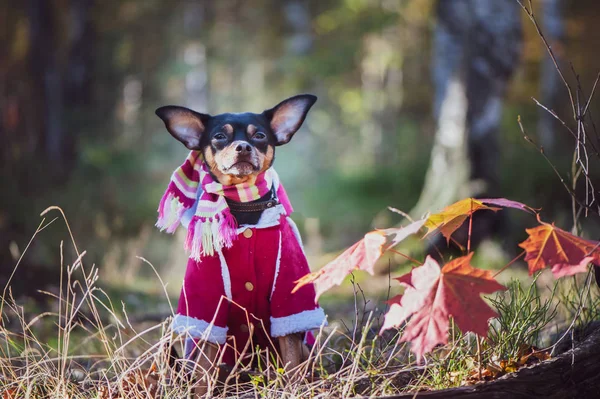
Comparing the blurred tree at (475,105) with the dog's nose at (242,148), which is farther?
the blurred tree at (475,105)

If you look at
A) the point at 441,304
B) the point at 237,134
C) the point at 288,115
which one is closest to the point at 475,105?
the point at 288,115

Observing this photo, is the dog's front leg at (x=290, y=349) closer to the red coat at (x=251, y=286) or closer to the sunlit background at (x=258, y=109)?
the red coat at (x=251, y=286)

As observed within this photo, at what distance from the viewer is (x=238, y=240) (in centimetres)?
280

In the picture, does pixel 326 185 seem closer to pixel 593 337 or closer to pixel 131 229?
pixel 131 229

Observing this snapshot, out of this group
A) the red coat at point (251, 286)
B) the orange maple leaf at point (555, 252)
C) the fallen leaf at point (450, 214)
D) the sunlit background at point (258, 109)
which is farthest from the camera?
the sunlit background at point (258, 109)

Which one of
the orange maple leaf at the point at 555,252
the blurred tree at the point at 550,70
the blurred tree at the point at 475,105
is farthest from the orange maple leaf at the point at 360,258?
the blurred tree at the point at 550,70

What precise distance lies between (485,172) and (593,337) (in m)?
4.16

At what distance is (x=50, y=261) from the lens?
6129 mm

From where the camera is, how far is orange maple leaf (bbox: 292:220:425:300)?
202 centimetres

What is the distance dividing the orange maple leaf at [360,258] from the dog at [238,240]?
605 mm

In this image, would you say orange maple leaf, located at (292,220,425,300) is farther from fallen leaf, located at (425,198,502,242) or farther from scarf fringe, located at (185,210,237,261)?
scarf fringe, located at (185,210,237,261)

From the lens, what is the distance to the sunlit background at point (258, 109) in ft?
21.9

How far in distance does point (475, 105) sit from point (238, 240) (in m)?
4.31

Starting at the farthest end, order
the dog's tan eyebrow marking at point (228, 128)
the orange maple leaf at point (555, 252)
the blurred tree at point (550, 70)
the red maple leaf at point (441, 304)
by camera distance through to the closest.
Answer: the blurred tree at point (550, 70) < the dog's tan eyebrow marking at point (228, 128) < the orange maple leaf at point (555, 252) < the red maple leaf at point (441, 304)
